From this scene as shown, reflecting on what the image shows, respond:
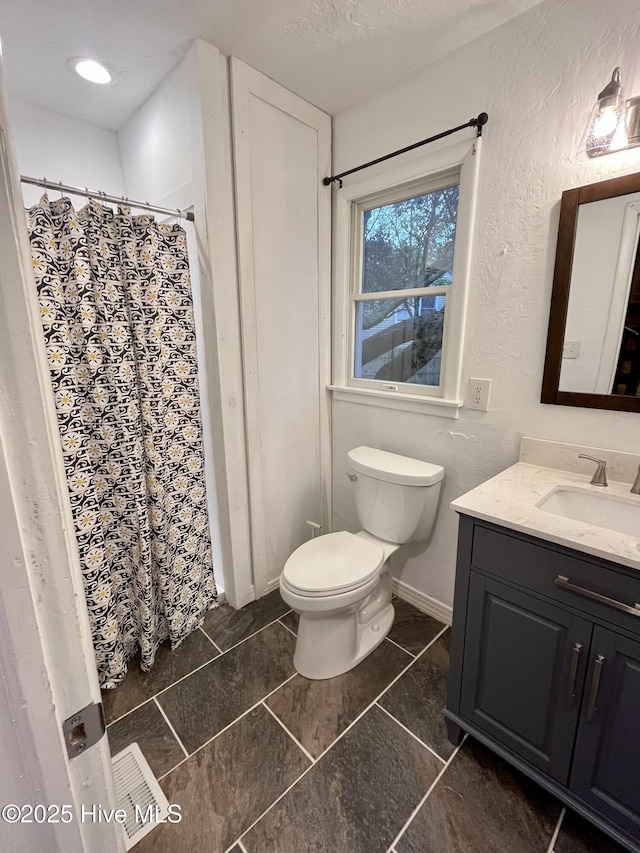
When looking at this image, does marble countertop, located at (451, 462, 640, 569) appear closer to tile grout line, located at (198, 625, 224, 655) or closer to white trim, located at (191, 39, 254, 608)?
white trim, located at (191, 39, 254, 608)

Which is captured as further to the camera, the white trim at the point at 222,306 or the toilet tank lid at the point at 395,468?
the toilet tank lid at the point at 395,468

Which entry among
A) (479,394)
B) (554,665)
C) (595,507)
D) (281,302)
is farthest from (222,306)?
(554,665)

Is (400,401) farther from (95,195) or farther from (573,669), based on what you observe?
(95,195)

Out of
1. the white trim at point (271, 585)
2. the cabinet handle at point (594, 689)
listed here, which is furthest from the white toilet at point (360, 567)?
the cabinet handle at point (594, 689)

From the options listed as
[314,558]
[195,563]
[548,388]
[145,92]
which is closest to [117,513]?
[195,563]

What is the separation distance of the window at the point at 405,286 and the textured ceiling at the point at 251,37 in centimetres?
48

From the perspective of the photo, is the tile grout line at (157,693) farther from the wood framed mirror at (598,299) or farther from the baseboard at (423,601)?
the wood framed mirror at (598,299)

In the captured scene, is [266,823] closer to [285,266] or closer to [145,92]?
[285,266]

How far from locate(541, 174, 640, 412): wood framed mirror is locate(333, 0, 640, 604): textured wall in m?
0.04

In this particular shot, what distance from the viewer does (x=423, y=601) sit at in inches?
76.3

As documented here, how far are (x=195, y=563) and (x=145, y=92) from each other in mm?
2127

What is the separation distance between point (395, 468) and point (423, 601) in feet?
2.47

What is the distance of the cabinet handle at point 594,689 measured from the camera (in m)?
0.95

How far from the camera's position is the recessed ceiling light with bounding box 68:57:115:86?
1.49 meters
